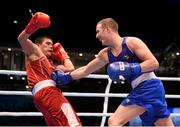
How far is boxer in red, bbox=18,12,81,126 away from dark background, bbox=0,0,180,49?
846 centimetres

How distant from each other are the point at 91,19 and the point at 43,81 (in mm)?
8974

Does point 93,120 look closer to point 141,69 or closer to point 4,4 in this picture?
point 4,4

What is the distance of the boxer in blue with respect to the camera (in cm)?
201

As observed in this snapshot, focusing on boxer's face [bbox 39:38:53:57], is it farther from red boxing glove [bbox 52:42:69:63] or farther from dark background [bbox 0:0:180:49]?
dark background [bbox 0:0:180:49]

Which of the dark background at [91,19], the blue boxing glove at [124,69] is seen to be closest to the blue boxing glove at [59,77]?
the blue boxing glove at [124,69]

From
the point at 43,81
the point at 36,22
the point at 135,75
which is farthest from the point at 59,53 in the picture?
the point at 135,75

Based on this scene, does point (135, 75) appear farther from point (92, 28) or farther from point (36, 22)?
point (92, 28)

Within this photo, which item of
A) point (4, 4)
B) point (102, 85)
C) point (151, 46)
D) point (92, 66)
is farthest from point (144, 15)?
point (92, 66)

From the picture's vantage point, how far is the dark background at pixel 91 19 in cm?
1073

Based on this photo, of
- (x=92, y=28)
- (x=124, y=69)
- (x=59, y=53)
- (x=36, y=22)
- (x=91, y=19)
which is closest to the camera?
(x=124, y=69)

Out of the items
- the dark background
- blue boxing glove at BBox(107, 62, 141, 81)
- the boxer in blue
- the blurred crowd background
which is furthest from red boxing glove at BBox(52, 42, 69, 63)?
the dark background

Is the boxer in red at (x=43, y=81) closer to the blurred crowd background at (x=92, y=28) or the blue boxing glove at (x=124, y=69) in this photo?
the blue boxing glove at (x=124, y=69)

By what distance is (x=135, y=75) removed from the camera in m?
2.11

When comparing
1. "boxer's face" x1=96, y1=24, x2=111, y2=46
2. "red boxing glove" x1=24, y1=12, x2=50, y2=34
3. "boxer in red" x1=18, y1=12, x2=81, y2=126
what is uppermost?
"red boxing glove" x1=24, y1=12, x2=50, y2=34
